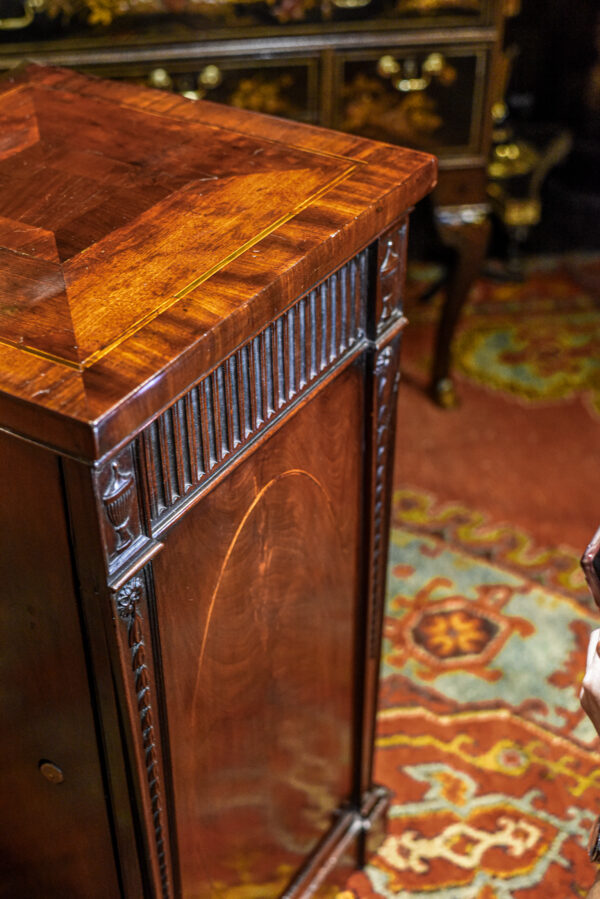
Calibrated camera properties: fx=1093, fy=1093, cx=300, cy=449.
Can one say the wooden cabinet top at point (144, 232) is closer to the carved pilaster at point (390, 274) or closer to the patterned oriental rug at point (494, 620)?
the carved pilaster at point (390, 274)

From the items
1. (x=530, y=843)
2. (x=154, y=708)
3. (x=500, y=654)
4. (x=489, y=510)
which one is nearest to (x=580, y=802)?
(x=530, y=843)

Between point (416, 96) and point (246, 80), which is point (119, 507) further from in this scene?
point (416, 96)

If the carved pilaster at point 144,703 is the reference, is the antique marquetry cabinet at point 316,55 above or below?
above

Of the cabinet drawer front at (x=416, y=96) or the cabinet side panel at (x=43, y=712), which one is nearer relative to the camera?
the cabinet side panel at (x=43, y=712)

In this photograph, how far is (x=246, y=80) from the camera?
5.19 ft

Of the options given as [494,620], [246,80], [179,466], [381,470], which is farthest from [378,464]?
[246,80]

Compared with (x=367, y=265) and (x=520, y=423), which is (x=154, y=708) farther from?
(x=520, y=423)

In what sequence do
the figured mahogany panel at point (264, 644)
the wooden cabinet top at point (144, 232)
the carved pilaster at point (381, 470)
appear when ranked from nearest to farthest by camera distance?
the wooden cabinet top at point (144, 232) → the figured mahogany panel at point (264, 644) → the carved pilaster at point (381, 470)

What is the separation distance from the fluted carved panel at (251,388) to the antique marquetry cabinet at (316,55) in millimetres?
788

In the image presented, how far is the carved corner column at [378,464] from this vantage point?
915 mm

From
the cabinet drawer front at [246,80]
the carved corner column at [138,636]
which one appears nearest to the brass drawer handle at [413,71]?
the cabinet drawer front at [246,80]

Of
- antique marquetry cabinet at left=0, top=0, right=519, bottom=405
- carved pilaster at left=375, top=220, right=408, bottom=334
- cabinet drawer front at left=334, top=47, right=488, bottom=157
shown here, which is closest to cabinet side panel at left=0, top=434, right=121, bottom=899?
carved pilaster at left=375, top=220, right=408, bottom=334

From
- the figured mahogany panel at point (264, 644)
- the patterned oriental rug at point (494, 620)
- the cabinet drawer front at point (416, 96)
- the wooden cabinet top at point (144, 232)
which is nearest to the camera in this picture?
the wooden cabinet top at point (144, 232)

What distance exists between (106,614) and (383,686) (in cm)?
89
